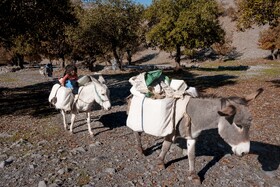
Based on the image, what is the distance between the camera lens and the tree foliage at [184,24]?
37062 mm

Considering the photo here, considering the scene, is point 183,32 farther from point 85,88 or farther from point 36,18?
point 85,88

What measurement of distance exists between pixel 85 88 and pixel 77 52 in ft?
163

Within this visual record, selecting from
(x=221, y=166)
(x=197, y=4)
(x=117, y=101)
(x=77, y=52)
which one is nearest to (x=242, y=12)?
(x=117, y=101)

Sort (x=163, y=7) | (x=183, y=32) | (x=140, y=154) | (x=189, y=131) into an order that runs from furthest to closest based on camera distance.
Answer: (x=163, y=7) → (x=183, y=32) → (x=140, y=154) → (x=189, y=131)

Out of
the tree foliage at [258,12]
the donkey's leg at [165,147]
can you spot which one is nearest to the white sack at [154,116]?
the donkey's leg at [165,147]

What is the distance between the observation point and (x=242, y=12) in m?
20.6

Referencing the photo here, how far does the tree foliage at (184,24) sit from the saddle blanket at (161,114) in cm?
2952

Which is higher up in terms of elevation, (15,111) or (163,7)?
(163,7)

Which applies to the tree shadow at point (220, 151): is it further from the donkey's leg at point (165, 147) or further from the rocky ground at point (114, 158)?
the donkey's leg at point (165, 147)

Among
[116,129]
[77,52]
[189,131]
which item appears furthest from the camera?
[77,52]

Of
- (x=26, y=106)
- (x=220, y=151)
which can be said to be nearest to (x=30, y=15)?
(x=26, y=106)

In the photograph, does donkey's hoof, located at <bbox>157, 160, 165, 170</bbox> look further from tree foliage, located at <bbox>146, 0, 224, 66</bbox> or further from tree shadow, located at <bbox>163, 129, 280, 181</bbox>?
tree foliage, located at <bbox>146, 0, 224, 66</bbox>

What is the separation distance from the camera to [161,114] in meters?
7.96

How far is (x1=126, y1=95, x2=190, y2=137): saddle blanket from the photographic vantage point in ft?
26.0
